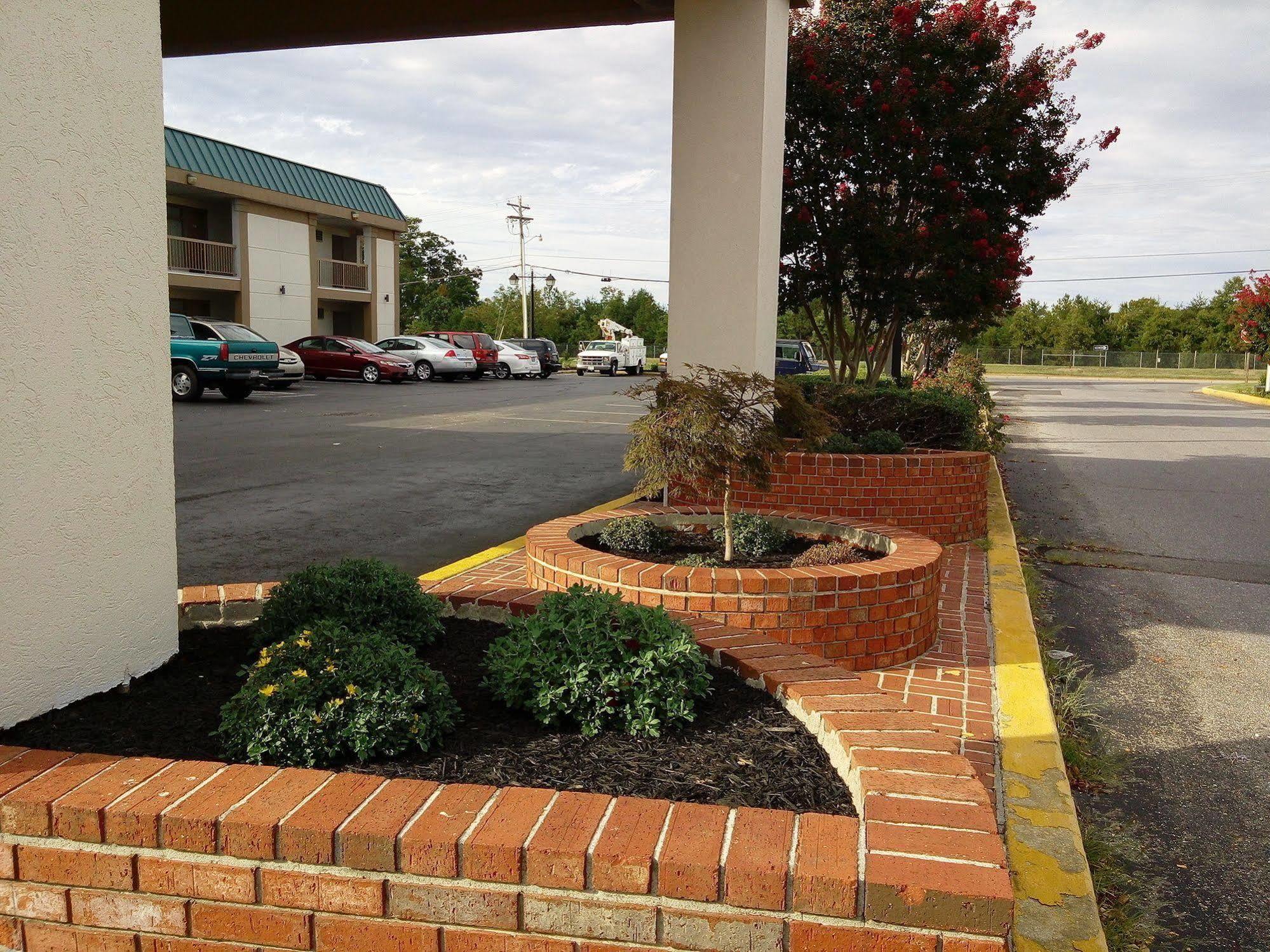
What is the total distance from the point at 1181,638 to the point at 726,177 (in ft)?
13.6

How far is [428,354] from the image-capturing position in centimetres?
3406

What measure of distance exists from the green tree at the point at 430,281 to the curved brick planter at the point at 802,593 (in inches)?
2353

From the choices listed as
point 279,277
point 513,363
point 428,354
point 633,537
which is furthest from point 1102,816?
point 513,363

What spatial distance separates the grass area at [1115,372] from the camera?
2319 inches

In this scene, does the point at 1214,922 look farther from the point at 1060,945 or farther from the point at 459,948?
the point at 459,948

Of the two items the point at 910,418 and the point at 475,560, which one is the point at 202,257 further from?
the point at 475,560

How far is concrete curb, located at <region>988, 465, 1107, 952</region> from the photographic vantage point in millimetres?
2707

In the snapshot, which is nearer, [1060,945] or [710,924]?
[710,924]

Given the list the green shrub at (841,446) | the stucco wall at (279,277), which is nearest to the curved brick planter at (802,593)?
the green shrub at (841,446)

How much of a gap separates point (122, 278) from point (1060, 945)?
124 inches

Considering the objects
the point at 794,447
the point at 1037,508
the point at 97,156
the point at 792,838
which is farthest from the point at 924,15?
the point at 792,838

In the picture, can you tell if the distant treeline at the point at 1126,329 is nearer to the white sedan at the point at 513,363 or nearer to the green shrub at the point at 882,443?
the white sedan at the point at 513,363

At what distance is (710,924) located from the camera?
1.94 metres

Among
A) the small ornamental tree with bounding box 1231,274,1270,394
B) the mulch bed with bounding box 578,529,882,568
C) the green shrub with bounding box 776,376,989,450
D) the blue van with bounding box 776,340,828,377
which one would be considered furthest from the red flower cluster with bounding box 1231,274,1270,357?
the mulch bed with bounding box 578,529,882,568
